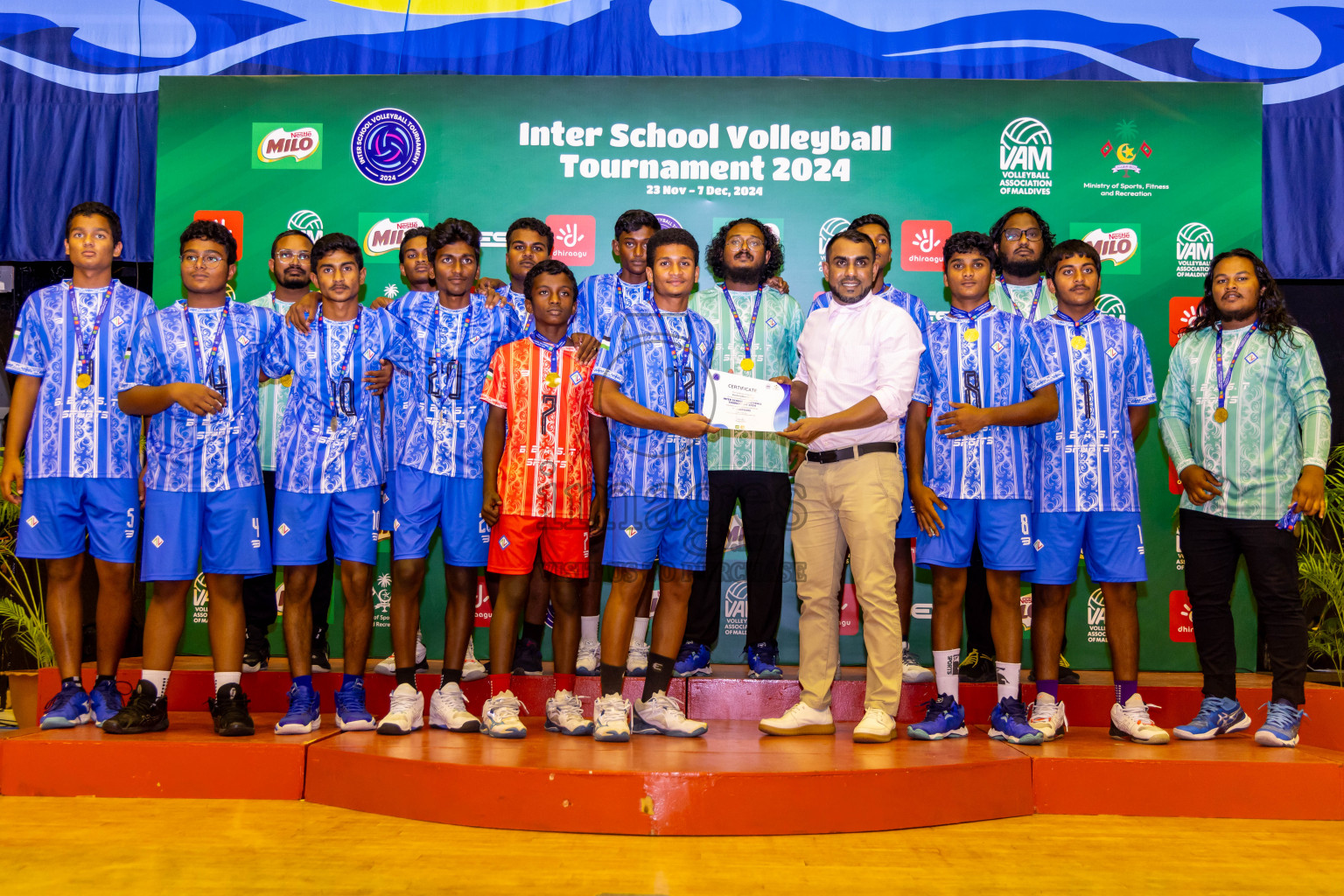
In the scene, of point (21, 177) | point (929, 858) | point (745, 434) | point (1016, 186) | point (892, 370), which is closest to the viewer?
point (929, 858)

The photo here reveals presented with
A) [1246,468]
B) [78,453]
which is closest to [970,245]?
[1246,468]

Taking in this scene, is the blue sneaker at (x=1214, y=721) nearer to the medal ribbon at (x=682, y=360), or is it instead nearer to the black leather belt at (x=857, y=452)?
the black leather belt at (x=857, y=452)

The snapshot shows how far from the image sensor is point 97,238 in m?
3.67

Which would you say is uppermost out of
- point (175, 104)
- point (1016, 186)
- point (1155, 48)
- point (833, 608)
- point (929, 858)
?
point (1155, 48)

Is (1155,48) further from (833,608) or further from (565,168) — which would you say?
(833,608)

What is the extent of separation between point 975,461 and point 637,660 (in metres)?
1.58

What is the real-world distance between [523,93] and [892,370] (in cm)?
279

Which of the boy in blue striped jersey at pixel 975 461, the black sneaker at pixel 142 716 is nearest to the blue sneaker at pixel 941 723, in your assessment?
the boy in blue striped jersey at pixel 975 461

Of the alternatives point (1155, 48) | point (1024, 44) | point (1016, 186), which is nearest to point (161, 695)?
point (1016, 186)

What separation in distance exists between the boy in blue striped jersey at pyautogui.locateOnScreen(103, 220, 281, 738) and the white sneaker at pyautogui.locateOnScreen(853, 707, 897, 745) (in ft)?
6.77

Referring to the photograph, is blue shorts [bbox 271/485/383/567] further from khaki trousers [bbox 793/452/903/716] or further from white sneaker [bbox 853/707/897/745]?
white sneaker [bbox 853/707/897/745]

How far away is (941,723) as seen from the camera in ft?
11.9

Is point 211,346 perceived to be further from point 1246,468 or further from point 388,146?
point 1246,468

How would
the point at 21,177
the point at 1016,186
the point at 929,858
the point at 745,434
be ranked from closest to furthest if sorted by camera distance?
the point at 929,858 < the point at 745,434 < the point at 1016,186 < the point at 21,177
